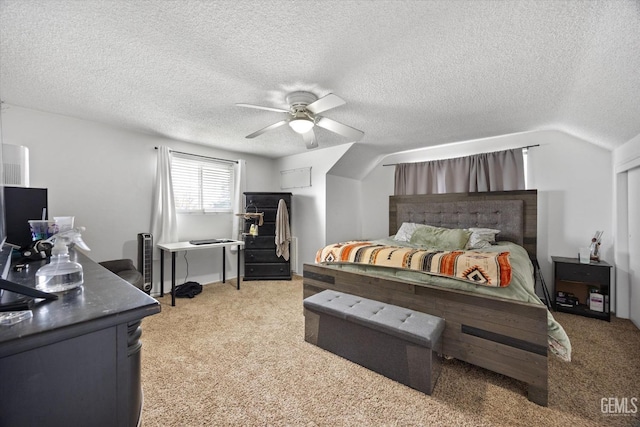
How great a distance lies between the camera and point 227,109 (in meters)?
2.76

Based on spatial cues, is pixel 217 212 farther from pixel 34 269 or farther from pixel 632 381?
pixel 632 381

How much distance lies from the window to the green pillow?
3.26 metres

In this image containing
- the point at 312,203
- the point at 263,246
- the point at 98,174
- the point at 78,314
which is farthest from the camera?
the point at 312,203

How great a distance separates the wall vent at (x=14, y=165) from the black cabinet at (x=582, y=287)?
5460 mm

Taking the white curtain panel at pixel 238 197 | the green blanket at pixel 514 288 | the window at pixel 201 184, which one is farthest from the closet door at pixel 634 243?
the window at pixel 201 184

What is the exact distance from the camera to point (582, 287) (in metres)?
3.04

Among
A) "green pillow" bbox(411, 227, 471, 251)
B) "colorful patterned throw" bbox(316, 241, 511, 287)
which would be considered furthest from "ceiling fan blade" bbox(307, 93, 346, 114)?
"green pillow" bbox(411, 227, 471, 251)

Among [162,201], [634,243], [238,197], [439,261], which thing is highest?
[238,197]

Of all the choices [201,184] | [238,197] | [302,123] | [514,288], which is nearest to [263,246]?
[238,197]

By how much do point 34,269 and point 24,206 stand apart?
3.67ft

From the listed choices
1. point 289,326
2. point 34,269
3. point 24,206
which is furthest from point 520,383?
point 24,206

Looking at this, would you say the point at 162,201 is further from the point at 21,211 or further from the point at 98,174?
the point at 21,211

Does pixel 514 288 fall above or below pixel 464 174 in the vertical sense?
below

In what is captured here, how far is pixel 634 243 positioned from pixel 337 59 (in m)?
3.56
